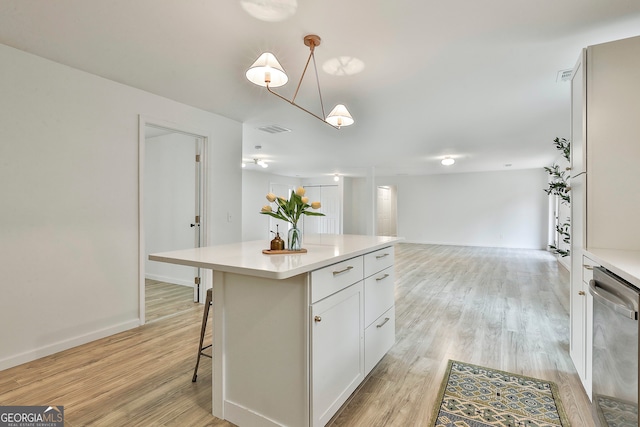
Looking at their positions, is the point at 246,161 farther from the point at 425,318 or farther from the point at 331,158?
the point at 425,318

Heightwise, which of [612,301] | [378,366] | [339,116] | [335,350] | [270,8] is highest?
[270,8]

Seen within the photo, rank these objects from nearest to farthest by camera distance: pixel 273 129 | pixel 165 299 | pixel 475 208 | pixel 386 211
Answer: pixel 165 299 → pixel 273 129 → pixel 475 208 → pixel 386 211

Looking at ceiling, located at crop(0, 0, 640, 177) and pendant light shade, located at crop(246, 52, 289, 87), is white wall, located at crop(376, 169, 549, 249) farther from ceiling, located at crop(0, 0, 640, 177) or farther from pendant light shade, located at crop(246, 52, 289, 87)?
pendant light shade, located at crop(246, 52, 289, 87)

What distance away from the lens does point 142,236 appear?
3074mm

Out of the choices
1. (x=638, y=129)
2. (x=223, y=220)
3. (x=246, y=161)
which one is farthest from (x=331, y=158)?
(x=638, y=129)

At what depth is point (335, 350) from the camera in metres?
1.62

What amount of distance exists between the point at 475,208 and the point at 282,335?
30.5 feet

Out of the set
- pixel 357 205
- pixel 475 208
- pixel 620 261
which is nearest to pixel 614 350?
pixel 620 261

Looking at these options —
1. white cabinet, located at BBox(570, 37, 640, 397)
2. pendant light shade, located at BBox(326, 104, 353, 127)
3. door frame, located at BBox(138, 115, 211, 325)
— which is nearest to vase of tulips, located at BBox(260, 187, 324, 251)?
pendant light shade, located at BBox(326, 104, 353, 127)

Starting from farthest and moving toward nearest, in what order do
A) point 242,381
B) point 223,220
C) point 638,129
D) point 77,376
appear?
point 223,220, point 77,376, point 638,129, point 242,381

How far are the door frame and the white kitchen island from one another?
170cm

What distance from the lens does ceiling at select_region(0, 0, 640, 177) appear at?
5.94 ft

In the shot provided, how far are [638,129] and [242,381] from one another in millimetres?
2585

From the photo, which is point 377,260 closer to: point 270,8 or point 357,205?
point 270,8
